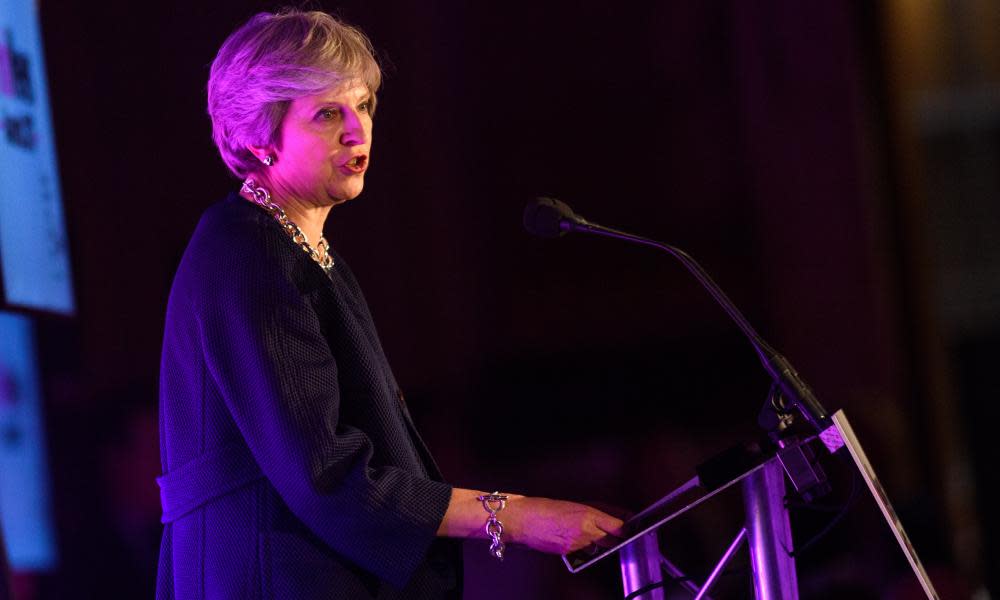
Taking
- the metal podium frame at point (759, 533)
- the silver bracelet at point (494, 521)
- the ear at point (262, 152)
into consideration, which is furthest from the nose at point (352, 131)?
the metal podium frame at point (759, 533)

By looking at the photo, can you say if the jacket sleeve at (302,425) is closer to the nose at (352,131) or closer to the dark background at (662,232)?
the nose at (352,131)

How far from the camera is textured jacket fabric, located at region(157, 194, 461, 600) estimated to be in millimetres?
1281

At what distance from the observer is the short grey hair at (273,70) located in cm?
144

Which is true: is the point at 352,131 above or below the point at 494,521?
above

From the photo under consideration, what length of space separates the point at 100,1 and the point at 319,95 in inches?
56.4

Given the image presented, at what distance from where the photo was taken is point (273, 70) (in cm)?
143

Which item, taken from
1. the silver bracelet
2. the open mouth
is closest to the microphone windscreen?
the open mouth

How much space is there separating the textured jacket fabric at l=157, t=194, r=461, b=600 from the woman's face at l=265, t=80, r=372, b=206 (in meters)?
0.09

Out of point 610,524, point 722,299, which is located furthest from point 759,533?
point 722,299

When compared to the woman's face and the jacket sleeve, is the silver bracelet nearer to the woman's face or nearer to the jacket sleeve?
the jacket sleeve

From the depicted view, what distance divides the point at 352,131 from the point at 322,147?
46 mm

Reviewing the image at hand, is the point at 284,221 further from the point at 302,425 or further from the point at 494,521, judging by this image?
the point at 494,521

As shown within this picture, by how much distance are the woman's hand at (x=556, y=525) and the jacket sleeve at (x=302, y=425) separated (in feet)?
0.29

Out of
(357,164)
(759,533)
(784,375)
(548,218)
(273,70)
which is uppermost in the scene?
(273,70)
